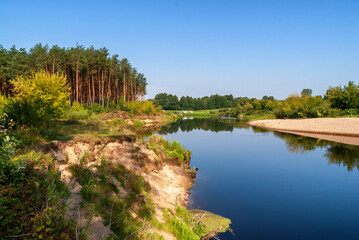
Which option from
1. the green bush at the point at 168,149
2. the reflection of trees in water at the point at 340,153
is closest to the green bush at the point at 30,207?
the green bush at the point at 168,149

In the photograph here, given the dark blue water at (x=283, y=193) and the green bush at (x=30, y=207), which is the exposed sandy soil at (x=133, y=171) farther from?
the dark blue water at (x=283, y=193)

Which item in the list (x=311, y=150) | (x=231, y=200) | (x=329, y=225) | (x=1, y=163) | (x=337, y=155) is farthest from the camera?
(x=311, y=150)

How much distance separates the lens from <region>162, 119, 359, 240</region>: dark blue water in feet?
34.4

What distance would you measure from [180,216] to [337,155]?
23.6 meters

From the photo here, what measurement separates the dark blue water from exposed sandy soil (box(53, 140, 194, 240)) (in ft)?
4.79

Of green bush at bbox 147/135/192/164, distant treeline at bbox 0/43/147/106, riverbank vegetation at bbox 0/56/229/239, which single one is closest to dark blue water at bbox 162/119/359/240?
green bush at bbox 147/135/192/164

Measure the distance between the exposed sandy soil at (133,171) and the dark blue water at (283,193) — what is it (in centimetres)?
146

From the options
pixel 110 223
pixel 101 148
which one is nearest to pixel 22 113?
pixel 101 148

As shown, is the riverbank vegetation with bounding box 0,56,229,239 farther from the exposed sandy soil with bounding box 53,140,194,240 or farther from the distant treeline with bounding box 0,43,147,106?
the distant treeline with bounding box 0,43,147,106

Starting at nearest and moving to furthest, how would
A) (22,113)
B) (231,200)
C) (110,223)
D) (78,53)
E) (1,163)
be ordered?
1. (1,163)
2. (110,223)
3. (22,113)
4. (231,200)
5. (78,53)

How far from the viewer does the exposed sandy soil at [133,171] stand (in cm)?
707

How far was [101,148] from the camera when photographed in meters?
13.1

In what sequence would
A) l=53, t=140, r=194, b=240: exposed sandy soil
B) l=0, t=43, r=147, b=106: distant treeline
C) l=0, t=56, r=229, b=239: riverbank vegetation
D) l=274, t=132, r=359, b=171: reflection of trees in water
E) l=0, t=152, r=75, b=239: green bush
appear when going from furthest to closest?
l=0, t=43, r=147, b=106: distant treeline → l=274, t=132, r=359, b=171: reflection of trees in water → l=53, t=140, r=194, b=240: exposed sandy soil → l=0, t=56, r=229, b=239: riverbank vegetation → l=0, t=152, r=75, b=239: green bush

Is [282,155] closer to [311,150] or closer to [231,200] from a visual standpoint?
[311,150]
